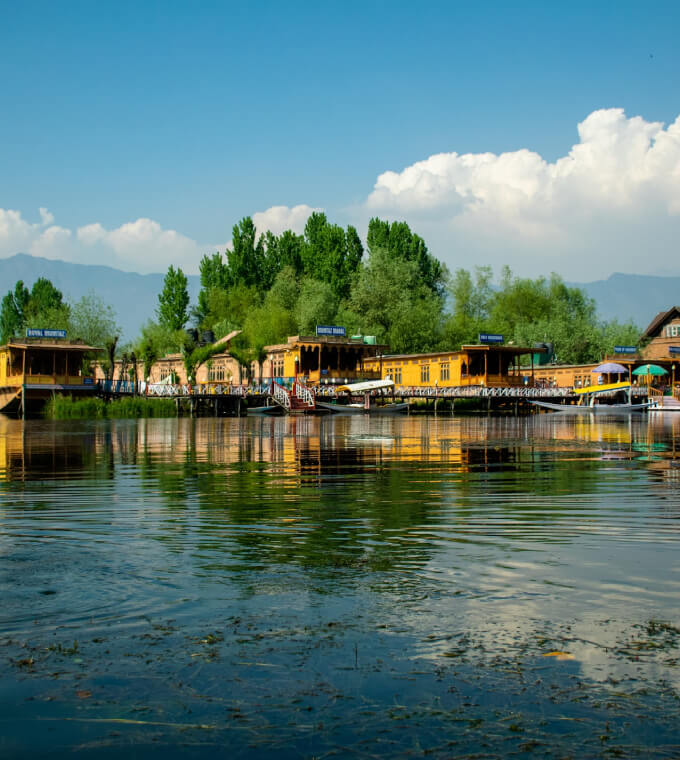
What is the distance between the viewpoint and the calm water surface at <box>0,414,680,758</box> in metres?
4.43

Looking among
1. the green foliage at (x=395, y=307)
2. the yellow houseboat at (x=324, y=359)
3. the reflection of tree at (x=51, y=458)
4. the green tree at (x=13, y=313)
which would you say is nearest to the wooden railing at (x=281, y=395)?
the yellow houseboat at (x=324, y=359)

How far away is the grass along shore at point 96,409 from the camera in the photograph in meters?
59.1

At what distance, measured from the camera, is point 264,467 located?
19406 millimetres

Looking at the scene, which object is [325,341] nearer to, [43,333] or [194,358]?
[194,358]

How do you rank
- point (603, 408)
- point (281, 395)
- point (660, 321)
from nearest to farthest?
point (281, 395)
point (603, 408)
point (660, 321)

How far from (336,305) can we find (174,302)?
26.4 m

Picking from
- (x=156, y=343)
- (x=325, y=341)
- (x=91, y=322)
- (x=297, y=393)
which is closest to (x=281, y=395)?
(x=297, y=393)

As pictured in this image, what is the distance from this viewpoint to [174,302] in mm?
111062

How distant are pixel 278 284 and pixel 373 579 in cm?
10151

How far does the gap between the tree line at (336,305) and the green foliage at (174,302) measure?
141 millimetres

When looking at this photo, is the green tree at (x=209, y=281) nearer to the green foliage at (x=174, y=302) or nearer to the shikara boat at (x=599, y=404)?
the green foliage at (x=174, y=302)

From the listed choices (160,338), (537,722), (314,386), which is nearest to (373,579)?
(537,722)

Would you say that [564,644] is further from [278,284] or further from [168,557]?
[278,284]

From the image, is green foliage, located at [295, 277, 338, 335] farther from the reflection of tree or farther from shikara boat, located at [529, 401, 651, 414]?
the reflection of tree
